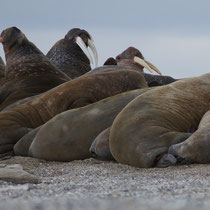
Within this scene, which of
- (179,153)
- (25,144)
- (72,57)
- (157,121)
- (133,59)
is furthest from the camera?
(133,59)

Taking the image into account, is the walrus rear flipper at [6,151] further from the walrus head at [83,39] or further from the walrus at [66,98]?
the walrus head at [83,39]

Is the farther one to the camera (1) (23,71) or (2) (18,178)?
(1) (23,71)

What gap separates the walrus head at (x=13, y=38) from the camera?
1292 centimetres

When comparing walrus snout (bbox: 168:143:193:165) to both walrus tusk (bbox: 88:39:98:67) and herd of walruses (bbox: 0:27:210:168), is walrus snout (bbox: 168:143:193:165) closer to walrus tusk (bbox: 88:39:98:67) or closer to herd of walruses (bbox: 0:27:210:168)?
herd of walruses (bbox: 0:27:210:168)

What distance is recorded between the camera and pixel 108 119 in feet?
25.6

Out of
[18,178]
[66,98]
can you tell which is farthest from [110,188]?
[66,98]

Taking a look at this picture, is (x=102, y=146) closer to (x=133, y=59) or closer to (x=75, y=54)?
(x=75, y=54)

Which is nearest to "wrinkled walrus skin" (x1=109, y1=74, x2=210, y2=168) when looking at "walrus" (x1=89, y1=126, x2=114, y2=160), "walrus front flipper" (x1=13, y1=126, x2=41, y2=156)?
"walrus" (x1=89, y1=126, x2=114, y2=160)

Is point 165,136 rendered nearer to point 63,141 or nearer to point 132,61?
point 63,141

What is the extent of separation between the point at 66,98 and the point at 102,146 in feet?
7.75

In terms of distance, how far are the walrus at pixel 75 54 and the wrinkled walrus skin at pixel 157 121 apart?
6100 mm

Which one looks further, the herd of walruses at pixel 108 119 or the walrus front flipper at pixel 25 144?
the walrus front flipper at pixel 25 144

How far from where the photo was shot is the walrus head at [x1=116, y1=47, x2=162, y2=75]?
13.8 meters

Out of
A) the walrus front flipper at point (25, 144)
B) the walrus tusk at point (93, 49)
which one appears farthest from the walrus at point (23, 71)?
the walrus front flipper at point (25, 144)
